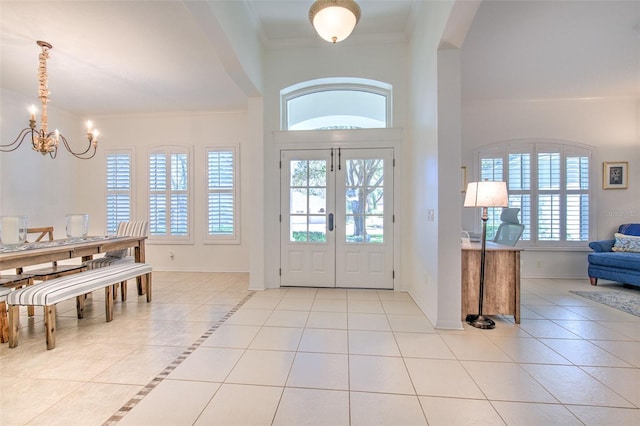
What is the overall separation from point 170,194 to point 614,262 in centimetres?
765

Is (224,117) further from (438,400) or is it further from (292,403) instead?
(438,400)

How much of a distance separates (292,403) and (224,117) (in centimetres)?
517

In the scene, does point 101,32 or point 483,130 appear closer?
point 101,32

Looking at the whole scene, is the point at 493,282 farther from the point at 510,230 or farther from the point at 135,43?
the point at 135,43

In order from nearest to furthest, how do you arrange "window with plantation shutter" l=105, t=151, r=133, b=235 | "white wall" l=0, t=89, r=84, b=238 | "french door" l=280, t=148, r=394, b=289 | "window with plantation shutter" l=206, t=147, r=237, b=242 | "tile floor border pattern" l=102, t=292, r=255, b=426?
"tile floor border pattern" l=102, t=292, r=255, b=426 → "french door" l=280, t=148, r=394, b=289 → "white wall" l=0, t=89, r=84, b=238 → "window with plantation shutter" l=206, t=147, r=237, b=242 → "window with plantation shutter" l=105, t=151, r=133, b=235

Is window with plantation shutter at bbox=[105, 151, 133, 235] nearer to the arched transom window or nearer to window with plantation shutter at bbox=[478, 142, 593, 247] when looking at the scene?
the arched transom window

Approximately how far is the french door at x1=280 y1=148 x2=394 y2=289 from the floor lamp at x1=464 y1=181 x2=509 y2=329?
1.37m

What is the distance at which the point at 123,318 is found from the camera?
307cm

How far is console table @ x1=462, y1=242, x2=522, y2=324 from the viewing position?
293cm

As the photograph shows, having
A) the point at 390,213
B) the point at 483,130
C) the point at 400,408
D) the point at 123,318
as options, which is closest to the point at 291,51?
the point at 390,213

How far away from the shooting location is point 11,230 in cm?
267

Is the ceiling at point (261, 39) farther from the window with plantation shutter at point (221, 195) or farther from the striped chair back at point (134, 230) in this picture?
the striped chair back at point (134, 230)

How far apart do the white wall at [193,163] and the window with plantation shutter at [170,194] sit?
0.14 meters

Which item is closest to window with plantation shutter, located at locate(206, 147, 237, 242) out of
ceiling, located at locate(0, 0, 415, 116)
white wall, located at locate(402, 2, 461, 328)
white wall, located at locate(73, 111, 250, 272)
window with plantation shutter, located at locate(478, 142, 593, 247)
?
white wall, located at locate(73, 111, 250, 272)
